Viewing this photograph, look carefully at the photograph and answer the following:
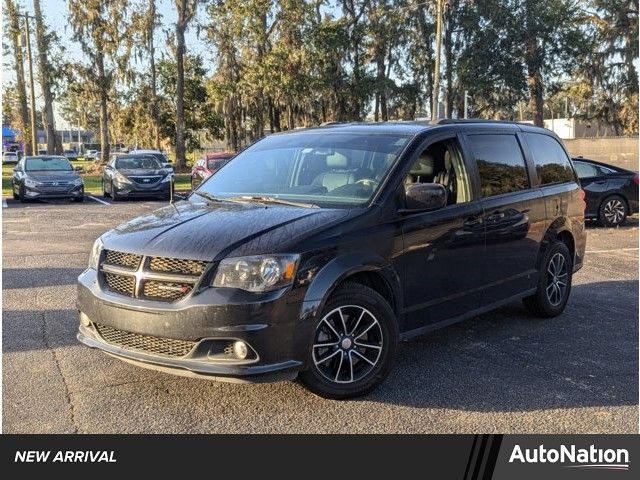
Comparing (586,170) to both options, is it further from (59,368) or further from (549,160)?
(59,368)

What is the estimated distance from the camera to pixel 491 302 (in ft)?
18.6

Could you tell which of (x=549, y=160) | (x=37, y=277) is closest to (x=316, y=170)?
(x=549, y=160)

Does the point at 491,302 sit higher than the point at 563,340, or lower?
higher

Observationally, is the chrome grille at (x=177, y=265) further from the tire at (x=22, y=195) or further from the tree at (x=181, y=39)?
the tree at (x=181, y=39)

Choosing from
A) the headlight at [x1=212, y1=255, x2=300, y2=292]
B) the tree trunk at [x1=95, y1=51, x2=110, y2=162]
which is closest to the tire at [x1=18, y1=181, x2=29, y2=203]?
the headlight at [x1=212, y1=255, x2=300, y2=292]

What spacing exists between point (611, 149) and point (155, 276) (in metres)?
20.8

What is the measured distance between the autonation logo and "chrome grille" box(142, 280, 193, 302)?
2055 mm

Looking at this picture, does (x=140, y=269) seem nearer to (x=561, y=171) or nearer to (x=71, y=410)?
(x=71, y=410)

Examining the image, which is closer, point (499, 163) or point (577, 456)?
point (577, 456)

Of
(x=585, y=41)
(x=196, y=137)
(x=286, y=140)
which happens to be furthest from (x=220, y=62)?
(x=286, y=140)

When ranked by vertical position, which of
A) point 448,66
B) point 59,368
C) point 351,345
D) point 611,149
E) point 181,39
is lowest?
point 59,368

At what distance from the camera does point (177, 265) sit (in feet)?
13.3

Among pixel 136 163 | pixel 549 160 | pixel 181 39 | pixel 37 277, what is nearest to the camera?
pixel 549 160

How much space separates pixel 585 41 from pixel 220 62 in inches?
808
